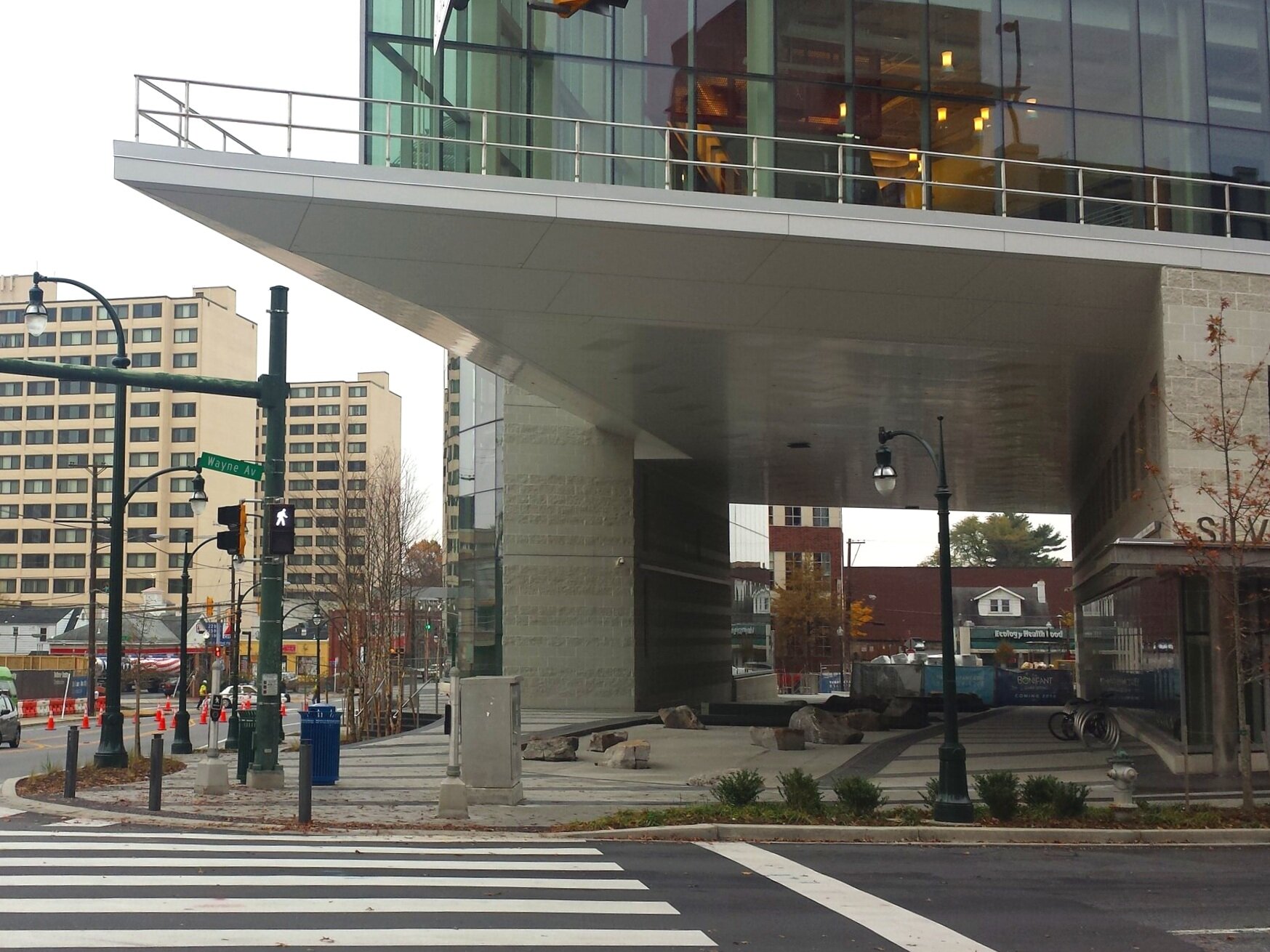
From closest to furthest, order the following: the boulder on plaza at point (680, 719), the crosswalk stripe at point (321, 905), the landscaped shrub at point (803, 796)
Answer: the crosswalk stripe at point (321, 905), the landscaped shrub at point (803, 796), the boulder on plaza at point (680, 719)

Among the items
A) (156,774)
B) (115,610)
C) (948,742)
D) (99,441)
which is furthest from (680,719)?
(99,441)

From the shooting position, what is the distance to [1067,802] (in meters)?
16.3

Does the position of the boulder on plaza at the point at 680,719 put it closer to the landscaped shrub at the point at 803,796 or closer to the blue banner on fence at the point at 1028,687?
the landscaped shrub at the point at 803,796

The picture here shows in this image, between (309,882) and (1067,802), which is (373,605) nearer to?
(1067,802)

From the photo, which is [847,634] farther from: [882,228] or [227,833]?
[227,833]

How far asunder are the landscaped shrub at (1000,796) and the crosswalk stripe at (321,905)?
6.88 m

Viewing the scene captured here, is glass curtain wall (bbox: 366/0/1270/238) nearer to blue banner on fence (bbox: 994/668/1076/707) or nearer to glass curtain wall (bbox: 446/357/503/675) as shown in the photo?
glass curtain wall (bbox: 446/357/503/675)

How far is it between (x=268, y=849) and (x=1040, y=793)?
31.4 ft

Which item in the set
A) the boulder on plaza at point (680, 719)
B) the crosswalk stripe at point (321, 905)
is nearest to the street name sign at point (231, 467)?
the crosswalk stripe at point (321, 905)

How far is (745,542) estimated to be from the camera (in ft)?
237

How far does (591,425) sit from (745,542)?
33079mm

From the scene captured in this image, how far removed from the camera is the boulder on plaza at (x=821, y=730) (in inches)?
1171

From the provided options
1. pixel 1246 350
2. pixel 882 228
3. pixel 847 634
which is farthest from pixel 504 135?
pixel 847 634

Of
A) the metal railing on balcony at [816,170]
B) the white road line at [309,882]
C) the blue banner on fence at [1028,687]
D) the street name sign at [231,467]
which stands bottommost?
the blue banner on fence at [1028,687]
